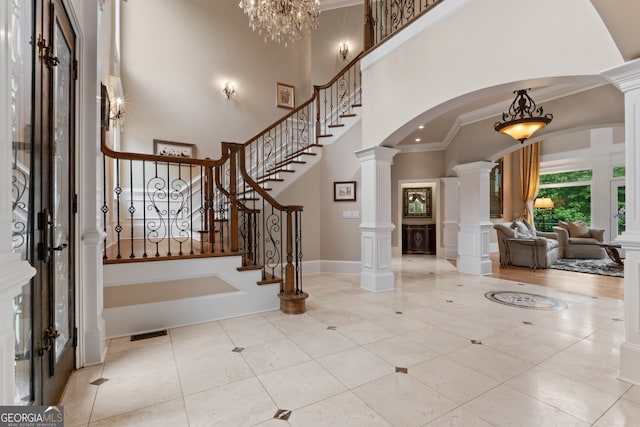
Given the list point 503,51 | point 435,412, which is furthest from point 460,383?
point 503,51

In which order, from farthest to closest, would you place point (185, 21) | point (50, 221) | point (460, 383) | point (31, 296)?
point (185, 21) < point (460, 383) < point (50, 221) < point (31, 296)

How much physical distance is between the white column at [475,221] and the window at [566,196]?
20.4 feet

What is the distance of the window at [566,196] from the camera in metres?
9.31

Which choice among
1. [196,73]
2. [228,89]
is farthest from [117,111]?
[228,89]

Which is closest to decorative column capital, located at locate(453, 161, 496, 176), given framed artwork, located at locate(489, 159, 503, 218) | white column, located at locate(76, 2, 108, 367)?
framed artwork, located at locate(489, 159, 503, 218)

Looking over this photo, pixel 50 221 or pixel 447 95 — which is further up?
pixel 447 95

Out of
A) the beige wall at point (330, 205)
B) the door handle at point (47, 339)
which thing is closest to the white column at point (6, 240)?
the door handle at point (47, 339)

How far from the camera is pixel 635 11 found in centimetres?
175

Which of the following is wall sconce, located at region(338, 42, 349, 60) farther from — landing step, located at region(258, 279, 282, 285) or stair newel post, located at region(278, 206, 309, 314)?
landing step, located at region(258, 279, 282, 285)

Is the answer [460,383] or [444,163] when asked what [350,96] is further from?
[460,383]

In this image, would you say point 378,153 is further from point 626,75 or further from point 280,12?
point 626,75

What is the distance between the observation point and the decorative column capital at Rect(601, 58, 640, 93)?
6.47 feet

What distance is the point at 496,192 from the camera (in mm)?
9422

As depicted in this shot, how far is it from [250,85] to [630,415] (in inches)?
292
